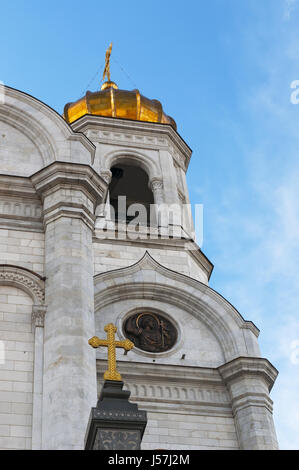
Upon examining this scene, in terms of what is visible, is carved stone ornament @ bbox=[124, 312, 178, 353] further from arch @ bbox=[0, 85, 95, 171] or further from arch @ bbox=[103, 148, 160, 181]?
arch @ bbox=[103, 148, 160, 181]

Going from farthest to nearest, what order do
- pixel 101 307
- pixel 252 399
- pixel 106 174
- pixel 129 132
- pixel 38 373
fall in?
1. pixel 129 132
2. pixel 106 174
3. pixel 101 307
4. pixel 252 399
5. pixel 38 373

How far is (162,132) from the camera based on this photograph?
91.0ft

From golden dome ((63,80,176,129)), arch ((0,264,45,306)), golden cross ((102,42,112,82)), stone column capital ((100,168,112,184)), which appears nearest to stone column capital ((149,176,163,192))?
stone column capital ((100,168,112,184))

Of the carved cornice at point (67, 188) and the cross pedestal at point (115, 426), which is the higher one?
the carved cornice at point (67, 188)

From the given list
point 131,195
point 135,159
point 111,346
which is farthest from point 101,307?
point 111,346

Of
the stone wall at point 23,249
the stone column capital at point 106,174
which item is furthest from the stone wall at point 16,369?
the stone column capital at point 106,174

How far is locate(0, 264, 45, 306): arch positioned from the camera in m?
14.2

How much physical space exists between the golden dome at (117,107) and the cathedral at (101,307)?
6.78ft

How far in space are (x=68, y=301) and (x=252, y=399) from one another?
6.73 metres

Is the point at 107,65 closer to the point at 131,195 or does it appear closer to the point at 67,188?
the point at 131,195

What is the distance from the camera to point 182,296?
814 inches

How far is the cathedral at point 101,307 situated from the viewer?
12.8 m

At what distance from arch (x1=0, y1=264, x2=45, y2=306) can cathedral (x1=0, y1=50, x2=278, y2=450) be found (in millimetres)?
20

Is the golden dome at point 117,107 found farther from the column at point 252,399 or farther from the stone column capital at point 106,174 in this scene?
the column at point 252,399
